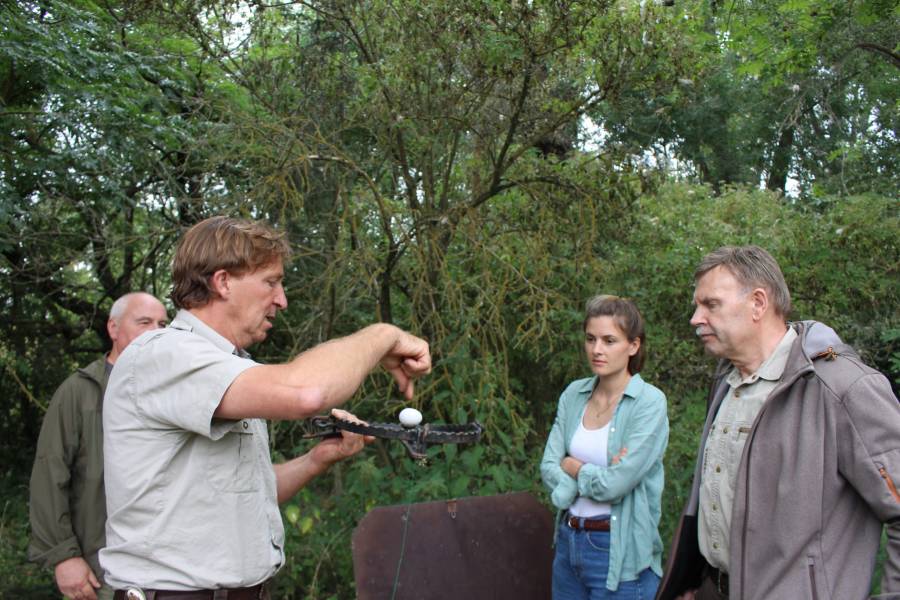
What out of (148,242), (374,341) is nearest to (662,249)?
(148,242)

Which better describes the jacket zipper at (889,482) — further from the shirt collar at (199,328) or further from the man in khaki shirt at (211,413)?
the shirt collar at (199,328)

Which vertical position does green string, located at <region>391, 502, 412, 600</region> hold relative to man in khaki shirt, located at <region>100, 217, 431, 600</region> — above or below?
below

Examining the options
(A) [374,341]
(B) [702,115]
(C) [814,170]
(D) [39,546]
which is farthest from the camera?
(B) [702,115]

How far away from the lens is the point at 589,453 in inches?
135

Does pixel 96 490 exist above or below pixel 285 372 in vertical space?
below

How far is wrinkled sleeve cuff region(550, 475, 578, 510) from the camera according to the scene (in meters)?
3.31

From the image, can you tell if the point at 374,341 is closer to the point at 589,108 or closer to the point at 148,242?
the point at 589,108

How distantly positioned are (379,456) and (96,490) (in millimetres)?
2200

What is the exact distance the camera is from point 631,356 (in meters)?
3.68

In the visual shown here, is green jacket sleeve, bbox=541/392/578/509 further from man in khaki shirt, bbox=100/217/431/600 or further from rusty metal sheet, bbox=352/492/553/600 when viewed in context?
man in khaki shirt, bbox=100/217/431/600

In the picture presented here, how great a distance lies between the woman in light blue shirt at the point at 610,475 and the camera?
3203 millimetres

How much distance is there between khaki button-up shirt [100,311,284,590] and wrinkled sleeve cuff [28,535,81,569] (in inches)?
64.9

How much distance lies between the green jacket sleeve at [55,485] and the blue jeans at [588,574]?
6.75 feet

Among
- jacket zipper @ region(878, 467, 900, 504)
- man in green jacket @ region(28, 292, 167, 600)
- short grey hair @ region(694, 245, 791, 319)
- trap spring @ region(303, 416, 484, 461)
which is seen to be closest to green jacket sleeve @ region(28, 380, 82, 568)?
man in green jacket @ region(28, 292, 167, 600)
